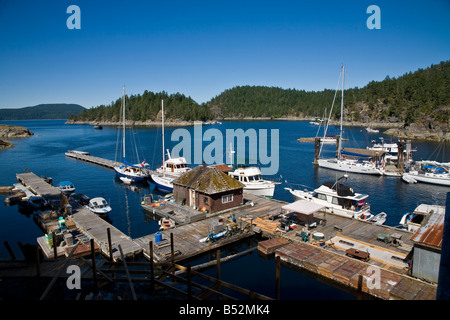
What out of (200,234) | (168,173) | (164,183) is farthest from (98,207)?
(168,173)

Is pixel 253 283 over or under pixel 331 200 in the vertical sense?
under

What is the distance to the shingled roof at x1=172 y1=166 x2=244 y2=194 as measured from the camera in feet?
95.3

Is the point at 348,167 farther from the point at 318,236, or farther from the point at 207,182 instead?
the point at 318,236

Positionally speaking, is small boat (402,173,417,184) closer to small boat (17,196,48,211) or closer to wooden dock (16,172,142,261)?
wooden dock (16,172,142,261)

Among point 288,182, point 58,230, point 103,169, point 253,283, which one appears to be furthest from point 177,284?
point 103,169

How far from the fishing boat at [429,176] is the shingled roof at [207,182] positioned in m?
36.6

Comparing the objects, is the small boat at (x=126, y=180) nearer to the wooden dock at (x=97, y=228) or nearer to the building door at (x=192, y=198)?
the wooden dock at (x=97, y=228)

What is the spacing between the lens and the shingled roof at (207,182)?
29.1 metres

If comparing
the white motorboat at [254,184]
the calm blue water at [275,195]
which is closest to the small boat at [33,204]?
the calm blue water at [275,195]

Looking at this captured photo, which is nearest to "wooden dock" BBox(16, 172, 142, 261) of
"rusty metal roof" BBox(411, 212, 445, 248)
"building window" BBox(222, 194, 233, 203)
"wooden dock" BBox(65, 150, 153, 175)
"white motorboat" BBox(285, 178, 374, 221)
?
"building window" BBox(222, 194, 233, 203)

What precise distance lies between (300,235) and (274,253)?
2.82 meters

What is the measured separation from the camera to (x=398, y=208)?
1430 inches
